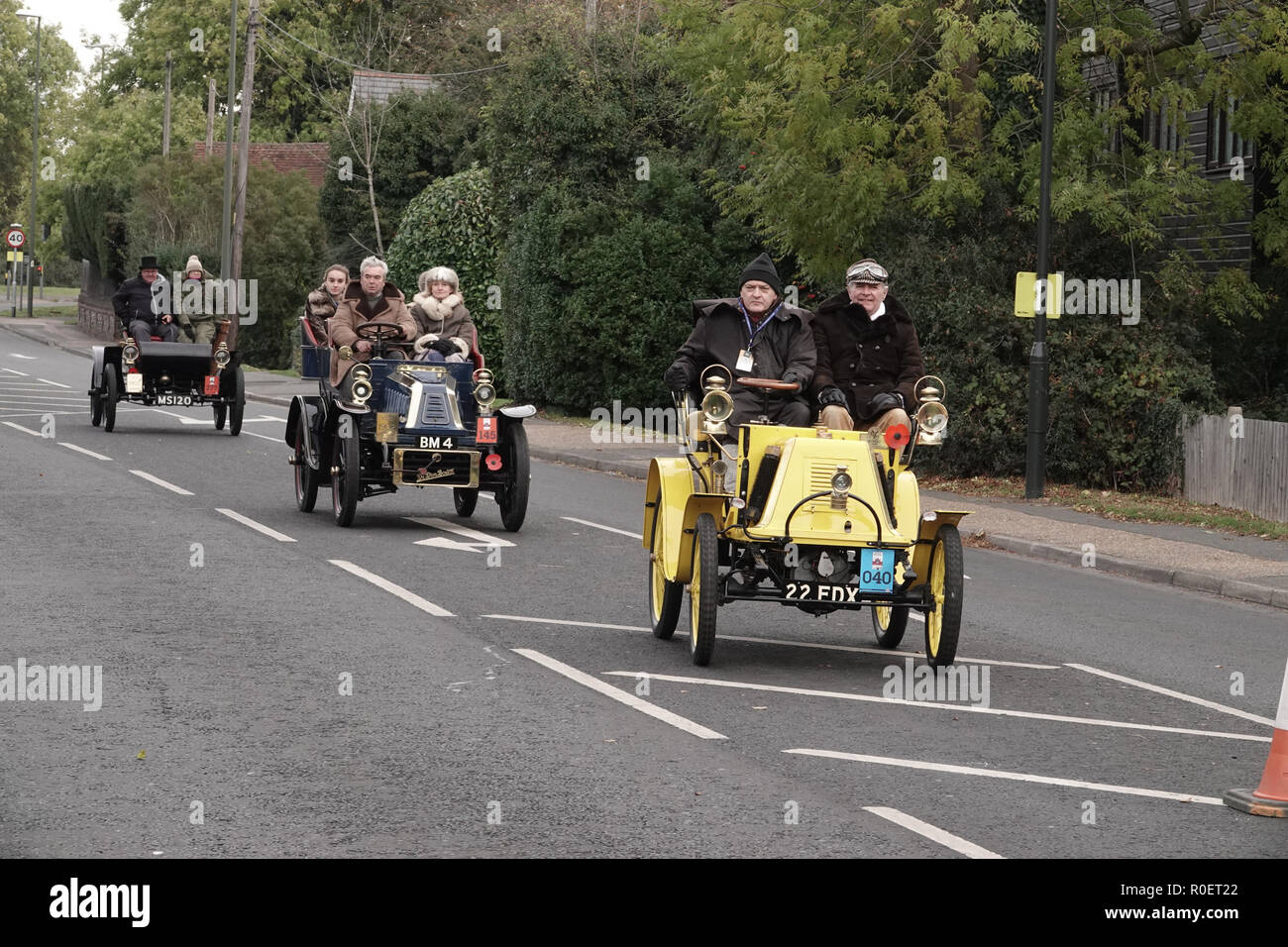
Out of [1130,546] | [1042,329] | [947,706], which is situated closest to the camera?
[947,706]

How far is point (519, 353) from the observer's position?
31875 millimetres

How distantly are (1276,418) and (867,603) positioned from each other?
15330mm

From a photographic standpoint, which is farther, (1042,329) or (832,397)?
(1042,329)

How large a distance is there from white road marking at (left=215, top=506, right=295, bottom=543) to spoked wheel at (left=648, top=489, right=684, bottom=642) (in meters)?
4.42

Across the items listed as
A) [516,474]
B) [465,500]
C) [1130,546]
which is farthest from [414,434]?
[1130,546]

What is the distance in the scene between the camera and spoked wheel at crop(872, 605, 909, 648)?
10.5 meters

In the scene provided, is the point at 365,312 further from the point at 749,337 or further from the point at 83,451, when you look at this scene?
the point at 83,451

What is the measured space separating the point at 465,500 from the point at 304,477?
1415 mm

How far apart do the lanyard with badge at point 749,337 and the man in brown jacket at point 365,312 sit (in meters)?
5.74

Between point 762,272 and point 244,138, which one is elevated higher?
point 244,138

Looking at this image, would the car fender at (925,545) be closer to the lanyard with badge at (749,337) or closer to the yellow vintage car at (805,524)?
the yellow vintage car at (805,524)

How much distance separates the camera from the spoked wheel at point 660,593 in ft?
34.0

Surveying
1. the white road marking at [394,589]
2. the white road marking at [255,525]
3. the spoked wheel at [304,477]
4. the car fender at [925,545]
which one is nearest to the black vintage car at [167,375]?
the spoked wheel at [304,477]

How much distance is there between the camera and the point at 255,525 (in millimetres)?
15266
